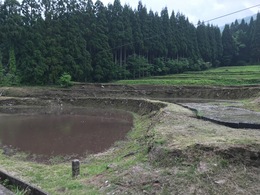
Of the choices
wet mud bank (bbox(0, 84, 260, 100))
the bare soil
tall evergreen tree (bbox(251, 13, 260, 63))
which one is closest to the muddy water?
the bare soil

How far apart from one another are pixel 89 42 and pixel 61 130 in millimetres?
26849

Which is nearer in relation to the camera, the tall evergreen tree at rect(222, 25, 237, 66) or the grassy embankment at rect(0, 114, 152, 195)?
the grassy embankment at rect(0, 114, 152, 195)

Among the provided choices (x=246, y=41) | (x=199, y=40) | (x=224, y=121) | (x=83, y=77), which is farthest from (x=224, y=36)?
(x=224, y=121)

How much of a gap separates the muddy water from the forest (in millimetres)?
13080

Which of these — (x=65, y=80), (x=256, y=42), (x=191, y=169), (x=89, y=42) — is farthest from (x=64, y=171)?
(x=256, y=42)

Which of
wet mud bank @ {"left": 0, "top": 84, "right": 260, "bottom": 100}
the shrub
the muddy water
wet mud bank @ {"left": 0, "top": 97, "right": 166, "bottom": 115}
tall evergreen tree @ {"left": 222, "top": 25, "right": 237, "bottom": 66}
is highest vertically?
tall evergreen tree @ {"left": 222, "top": 25, "right": 237, "bottom": 66}

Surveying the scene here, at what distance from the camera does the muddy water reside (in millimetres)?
13748

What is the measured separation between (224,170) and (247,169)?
1.75 feet

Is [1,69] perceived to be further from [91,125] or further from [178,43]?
[178,43]

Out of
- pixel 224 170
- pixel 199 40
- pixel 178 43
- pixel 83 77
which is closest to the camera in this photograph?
pixel 224 170

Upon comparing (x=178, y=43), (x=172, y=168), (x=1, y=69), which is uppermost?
(x=178, y=43)

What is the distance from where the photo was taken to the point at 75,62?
39.6 m

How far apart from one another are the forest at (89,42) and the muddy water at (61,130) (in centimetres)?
1308

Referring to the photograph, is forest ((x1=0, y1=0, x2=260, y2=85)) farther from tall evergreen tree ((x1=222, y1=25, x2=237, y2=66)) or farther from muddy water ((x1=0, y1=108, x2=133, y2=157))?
muddy water ((x1=0, y1=108, x2=133, y2=157))
